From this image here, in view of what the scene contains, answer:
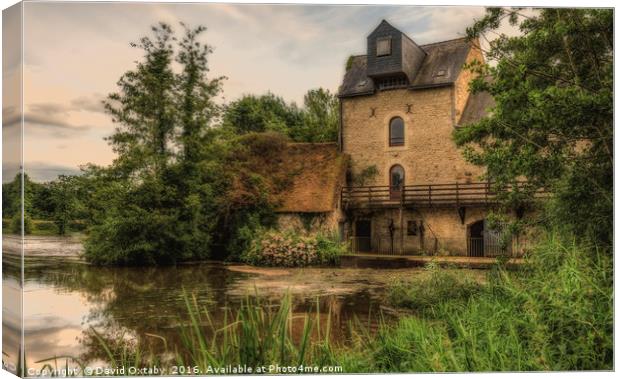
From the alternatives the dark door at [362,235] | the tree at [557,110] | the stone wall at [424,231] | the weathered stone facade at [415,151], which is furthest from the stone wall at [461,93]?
the tree at [557,110]

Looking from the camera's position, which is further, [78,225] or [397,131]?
[397,131]

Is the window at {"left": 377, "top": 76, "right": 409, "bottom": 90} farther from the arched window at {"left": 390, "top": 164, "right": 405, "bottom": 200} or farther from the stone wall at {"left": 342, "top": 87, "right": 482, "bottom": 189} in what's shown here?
the arched window at {"left": 390, "top": 164, "right": 405, "bottom": 200}

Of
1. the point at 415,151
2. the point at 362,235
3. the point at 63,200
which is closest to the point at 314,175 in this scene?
the point at 362,235

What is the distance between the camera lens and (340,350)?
18.6ft

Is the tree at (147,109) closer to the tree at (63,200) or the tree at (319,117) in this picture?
the tree at (63,200)

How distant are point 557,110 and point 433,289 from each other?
2.72 m

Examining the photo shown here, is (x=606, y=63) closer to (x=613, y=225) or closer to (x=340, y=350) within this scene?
(x=613, y=225)

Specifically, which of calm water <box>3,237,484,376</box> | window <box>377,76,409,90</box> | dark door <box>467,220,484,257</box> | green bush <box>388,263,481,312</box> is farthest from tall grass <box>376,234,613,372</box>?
window <box>377,76,409,90</box>

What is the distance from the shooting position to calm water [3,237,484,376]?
545 centimetres

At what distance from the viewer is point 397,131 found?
34.6ft

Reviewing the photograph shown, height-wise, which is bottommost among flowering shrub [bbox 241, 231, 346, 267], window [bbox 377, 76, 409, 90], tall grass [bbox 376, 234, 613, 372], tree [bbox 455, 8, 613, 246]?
tall grass [bbox 376, 234, 613, 372]

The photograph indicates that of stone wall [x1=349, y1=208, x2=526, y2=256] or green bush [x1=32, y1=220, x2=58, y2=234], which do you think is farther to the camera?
stone wall [x1=349, y1=208, x2=526, y2=256]

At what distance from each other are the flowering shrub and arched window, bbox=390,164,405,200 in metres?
1.48

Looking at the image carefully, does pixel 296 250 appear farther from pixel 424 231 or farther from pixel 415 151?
pixel 415 151
